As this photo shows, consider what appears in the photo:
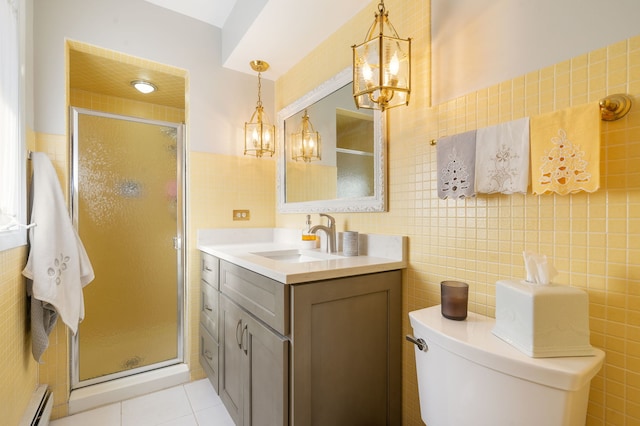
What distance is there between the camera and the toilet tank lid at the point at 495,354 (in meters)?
0.68

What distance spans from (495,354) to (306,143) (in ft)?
5.23

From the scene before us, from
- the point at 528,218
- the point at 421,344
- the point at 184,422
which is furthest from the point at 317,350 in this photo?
the point at 184,422

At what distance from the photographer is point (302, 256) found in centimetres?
180

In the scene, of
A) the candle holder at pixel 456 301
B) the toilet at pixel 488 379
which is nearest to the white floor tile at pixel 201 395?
the toilet at pixel 488 379

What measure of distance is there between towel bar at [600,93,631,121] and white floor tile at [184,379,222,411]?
223 centimetres

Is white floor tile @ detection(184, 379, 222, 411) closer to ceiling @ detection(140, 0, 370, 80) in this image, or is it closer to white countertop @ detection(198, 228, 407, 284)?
→ white countertop @ detection(198, 228, 407, 284)

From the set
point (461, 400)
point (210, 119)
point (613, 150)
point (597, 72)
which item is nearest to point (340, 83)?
point (210, 119)

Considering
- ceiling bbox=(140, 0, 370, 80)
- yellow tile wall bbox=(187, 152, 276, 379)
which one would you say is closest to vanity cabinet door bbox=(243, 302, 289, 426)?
yellow tile wall bbox=(187, 152, 276, 379)

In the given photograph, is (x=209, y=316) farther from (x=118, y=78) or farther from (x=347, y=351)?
(x=118, y=78)

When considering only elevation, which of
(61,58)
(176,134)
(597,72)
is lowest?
(597,72)

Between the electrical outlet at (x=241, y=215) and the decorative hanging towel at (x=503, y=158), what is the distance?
5.42 ft

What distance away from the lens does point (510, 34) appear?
3.34 ft

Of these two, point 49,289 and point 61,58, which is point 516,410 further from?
point 61,58

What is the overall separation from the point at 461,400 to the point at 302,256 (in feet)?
3.65
